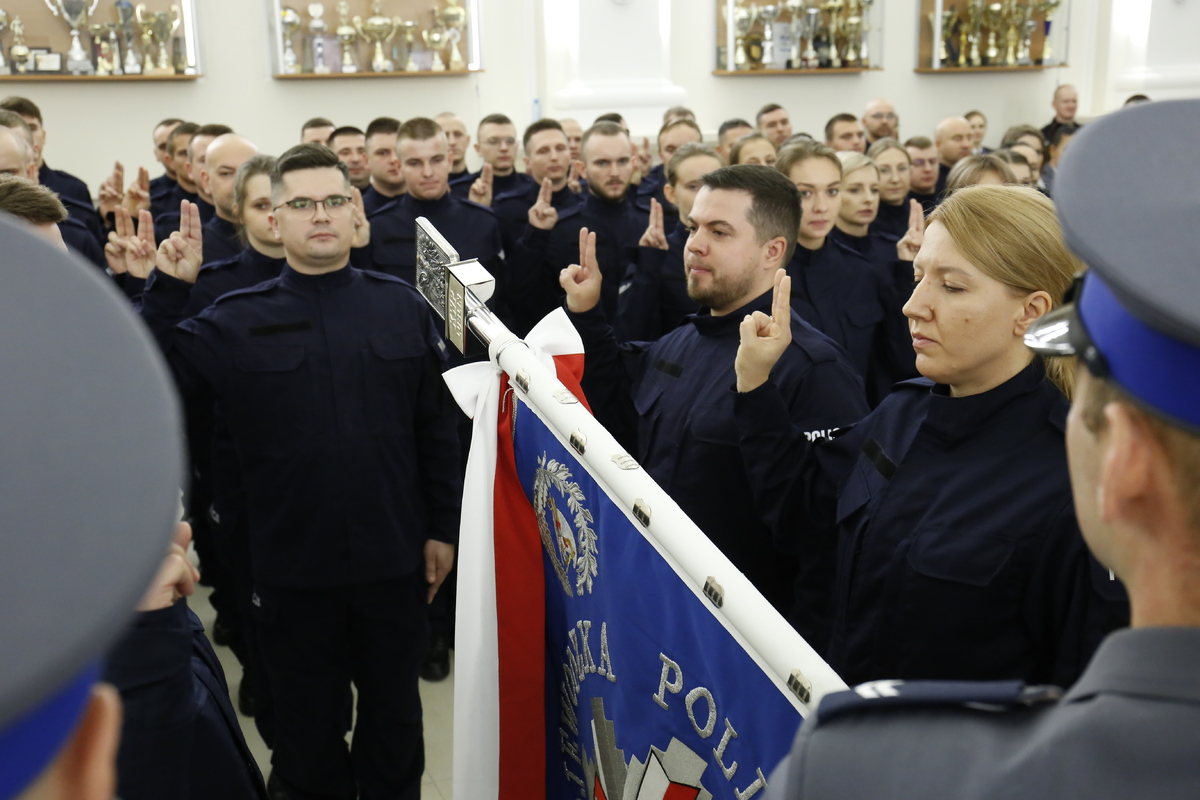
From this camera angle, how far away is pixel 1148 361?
2.17 ft

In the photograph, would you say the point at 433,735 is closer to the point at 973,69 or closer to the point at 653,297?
the point at 653,297

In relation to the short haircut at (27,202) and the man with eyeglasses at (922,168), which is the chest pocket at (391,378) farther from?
the man with eyeglasses at (922,168)

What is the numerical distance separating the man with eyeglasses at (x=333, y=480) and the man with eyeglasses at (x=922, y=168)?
4822 mm

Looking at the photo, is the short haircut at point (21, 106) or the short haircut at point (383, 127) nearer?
the short haircut at point (383, 127)

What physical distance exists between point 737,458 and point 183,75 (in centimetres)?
627

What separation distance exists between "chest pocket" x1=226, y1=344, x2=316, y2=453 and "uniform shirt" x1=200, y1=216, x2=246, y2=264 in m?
1.62

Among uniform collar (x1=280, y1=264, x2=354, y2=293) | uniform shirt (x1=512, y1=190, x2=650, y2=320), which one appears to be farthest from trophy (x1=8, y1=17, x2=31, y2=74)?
uniform collar (x1=280, y1=264, x2=354, y2=293)

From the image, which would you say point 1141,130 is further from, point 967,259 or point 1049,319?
point 967,259

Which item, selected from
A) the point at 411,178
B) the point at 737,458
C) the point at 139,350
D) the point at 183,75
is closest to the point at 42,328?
the point at 139,350

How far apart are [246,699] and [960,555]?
8.50 ft

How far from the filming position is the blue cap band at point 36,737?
17.4 inches

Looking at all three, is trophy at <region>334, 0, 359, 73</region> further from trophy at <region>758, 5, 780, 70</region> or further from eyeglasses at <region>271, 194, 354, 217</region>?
eyeglasses at <region>271, 194, 354, 217</region>

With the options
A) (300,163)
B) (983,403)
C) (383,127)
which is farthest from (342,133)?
(983,403)

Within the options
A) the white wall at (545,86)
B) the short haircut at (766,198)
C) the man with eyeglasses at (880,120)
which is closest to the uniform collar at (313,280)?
the short haircut at (766,198)
